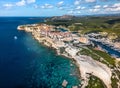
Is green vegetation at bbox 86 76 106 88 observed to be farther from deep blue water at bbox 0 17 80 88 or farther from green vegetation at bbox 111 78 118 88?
deep blue water at bbox 0 17 80 88


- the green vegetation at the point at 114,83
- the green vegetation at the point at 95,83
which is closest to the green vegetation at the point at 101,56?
the green vegetation at the point at 114,83

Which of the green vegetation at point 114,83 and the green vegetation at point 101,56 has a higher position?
the green vegetation at point 101,56

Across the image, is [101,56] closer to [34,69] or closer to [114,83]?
[114,83]

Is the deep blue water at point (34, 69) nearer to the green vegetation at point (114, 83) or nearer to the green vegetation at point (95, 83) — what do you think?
the green vegetation at point (95, 83)

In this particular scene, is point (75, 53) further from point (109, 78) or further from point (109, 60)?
point (109, 78)

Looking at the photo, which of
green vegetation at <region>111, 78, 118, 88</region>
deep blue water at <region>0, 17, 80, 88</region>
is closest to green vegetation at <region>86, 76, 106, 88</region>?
green vegetation at <region>111, 78, 118, 88</region>

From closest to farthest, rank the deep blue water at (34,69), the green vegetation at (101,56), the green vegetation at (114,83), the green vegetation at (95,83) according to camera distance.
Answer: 1. the green vegetation at (95,83)
2. the green vegetation at (114,83)
3. the deep blue water at (34,69)
4. the green vegetation at (101,56)

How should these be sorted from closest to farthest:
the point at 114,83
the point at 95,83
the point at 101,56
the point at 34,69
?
the point at 95,83, the point at 114,83, the point at 34,69, the point at 101,56

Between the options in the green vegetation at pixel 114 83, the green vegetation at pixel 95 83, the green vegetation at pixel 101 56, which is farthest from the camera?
the green vegetation at pixel 101 56

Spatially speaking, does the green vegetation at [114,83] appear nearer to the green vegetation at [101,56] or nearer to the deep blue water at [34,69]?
the deep blue water at [34,69]

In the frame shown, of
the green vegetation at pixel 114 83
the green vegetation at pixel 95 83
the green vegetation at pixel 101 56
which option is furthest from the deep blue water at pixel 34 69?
the green vegetation at pixel 114 83

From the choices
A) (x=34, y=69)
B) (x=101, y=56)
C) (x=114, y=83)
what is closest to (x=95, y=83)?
(x=114, y=83)

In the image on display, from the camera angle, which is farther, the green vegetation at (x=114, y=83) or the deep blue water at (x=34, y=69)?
the deep blue water at (x=34, y=69)
